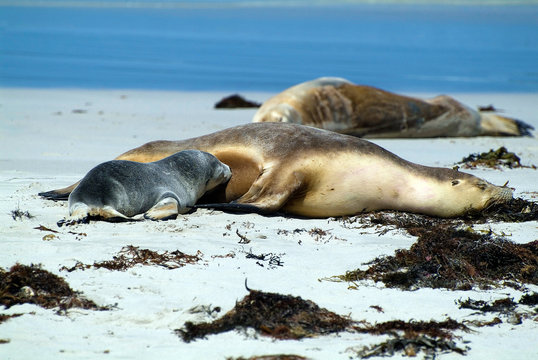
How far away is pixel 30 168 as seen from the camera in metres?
6.86

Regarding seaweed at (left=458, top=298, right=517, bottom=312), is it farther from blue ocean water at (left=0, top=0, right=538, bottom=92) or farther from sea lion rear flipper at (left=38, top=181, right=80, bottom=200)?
blue ocean water at (left=0, top=0, right=538, bottom=92)

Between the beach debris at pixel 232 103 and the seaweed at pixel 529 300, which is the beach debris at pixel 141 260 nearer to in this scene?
the seaweed at pixel 529 300

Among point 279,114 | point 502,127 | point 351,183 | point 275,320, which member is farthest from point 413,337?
point 502,127

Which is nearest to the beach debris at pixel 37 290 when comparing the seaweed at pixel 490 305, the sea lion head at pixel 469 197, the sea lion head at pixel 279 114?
the seaweed at pixel 490 305

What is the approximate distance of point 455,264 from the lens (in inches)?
169

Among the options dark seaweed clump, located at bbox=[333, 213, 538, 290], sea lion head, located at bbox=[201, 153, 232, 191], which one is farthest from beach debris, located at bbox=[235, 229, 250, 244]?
sea lion head, located at bbox=[201, 153, 232, 191]

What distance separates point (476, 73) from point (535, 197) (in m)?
17.7

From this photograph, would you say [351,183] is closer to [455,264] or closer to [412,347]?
[455,264]

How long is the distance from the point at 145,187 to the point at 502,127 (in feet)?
24.2

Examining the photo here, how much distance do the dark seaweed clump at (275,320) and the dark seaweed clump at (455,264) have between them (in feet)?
2.00

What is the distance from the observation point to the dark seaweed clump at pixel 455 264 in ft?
13.4

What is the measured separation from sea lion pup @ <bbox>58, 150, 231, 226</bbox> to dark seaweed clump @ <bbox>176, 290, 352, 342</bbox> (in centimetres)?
165

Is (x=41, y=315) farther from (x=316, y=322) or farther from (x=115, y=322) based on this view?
(x=316, y=322)

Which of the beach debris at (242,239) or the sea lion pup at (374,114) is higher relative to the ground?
the sea lion pup at (374,114)
